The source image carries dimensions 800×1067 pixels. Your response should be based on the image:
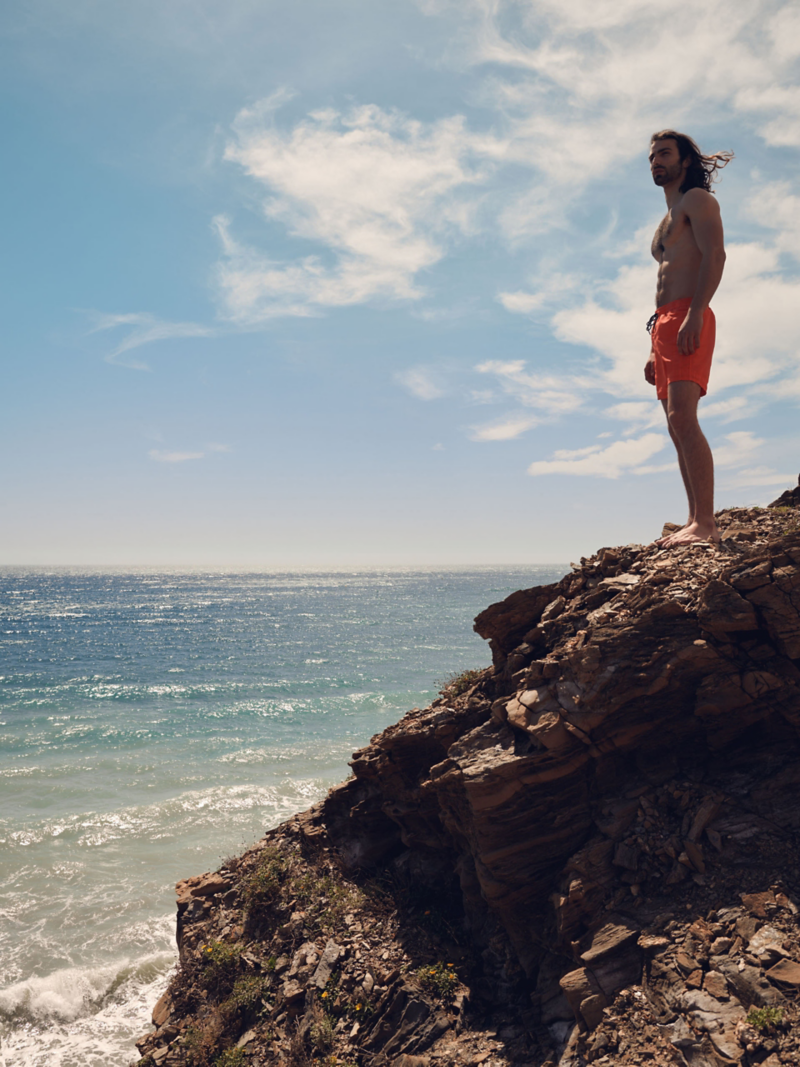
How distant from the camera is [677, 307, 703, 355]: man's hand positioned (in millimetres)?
7156

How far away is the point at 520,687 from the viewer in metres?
7.41

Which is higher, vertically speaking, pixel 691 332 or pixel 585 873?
pixel 691 332

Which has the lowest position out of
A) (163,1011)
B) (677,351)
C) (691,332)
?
(163,1011)

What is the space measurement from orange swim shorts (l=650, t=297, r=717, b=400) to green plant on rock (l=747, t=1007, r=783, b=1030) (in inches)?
244

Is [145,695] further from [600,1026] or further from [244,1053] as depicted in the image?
[600,1026]

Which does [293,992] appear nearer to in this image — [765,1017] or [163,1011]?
[163,1011]

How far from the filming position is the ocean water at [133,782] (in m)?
12.6

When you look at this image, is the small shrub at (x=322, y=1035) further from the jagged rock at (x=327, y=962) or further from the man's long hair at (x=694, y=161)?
the man's long hair at (x=694, y=161)

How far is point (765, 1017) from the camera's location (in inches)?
177

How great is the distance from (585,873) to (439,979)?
2.43 metres

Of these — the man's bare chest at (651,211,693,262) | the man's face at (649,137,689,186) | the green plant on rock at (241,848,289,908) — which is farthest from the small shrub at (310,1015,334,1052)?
the man's face at (649,137,689,186)

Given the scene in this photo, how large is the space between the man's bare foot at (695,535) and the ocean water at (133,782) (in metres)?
12.9

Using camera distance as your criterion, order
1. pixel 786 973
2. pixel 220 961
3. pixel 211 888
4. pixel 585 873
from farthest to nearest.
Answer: pixel 211 888 < pixel 220 961 < pixel 585 873 < pixel 786 973

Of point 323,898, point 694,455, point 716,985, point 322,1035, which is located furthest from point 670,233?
point 322,1035
